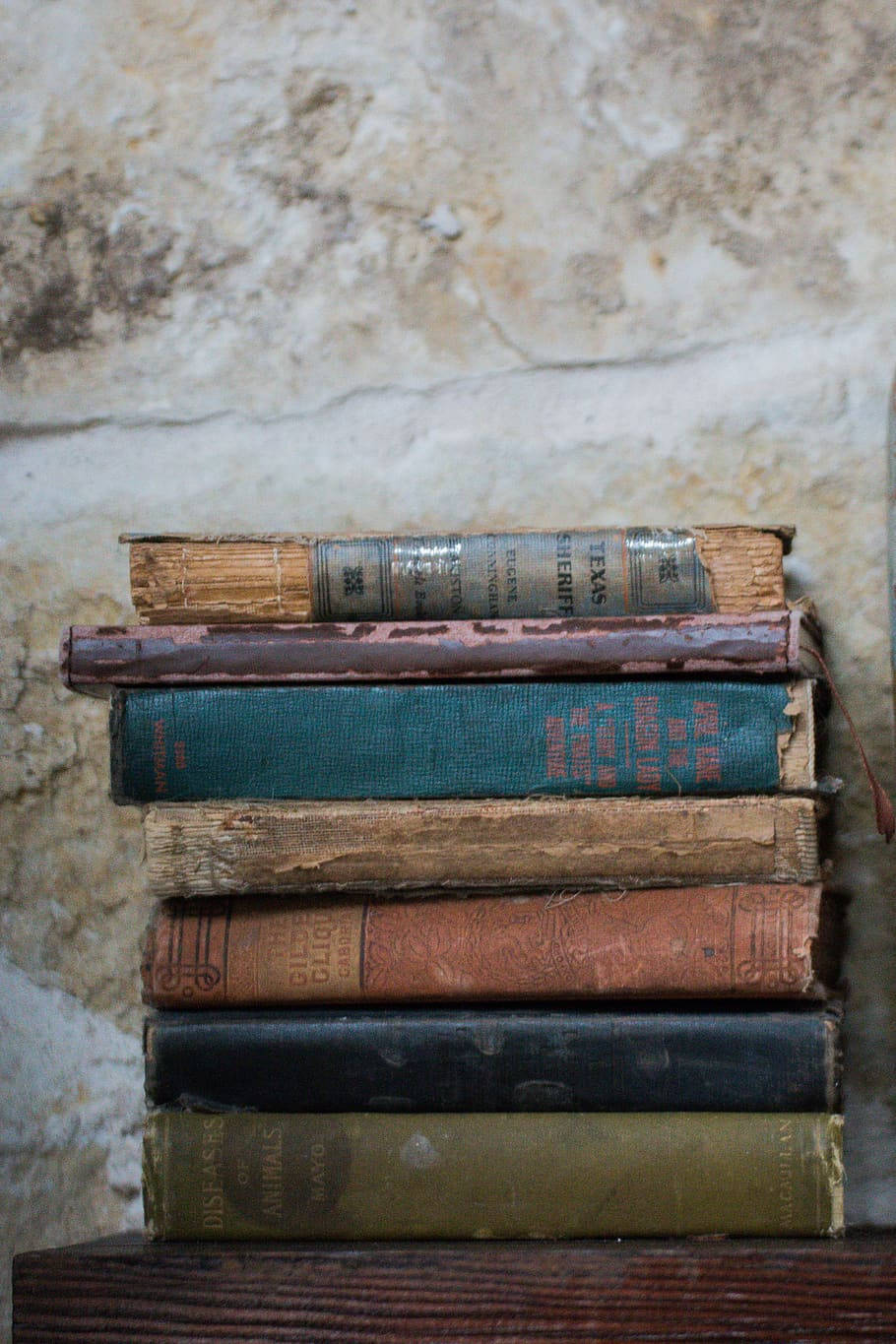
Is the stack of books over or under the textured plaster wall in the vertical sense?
under

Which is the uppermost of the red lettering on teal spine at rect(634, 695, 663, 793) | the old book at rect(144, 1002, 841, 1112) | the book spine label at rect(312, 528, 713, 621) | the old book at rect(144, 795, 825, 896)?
the book spine label at rect(312, 528, 713, 621)

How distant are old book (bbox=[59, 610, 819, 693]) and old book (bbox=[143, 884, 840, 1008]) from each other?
116 millimetres

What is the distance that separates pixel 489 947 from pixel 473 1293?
6.3 inches

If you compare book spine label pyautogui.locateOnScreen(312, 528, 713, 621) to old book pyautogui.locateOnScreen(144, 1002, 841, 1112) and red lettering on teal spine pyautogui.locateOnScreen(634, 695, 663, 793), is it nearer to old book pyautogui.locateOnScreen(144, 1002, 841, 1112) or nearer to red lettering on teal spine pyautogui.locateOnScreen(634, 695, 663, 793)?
red lettering on teal spine pyautogui.locateOnScreen(634, 695, 663, 793)

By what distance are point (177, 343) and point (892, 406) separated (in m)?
0.46

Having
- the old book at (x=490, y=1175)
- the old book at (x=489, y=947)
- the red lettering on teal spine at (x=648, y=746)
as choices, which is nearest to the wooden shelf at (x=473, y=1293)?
the old book at (x=490, y=1175)

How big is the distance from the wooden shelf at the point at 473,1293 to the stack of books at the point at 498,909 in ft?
0.08

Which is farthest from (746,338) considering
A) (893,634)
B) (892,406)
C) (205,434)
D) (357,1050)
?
(357,1050)

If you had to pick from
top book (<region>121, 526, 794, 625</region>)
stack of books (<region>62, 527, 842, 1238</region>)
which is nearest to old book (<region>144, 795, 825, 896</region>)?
stack of books (<region>62, 527, 842, 1238</region>)

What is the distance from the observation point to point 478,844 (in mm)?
662

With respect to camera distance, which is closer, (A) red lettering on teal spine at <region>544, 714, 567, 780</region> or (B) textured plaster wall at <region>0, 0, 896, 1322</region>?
(A) red lettering on teal spine at <region>544, 714, 567, 780</region>

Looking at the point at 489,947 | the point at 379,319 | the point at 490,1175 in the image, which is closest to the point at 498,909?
the point at 489,947

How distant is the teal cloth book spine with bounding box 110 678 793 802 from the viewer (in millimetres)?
660

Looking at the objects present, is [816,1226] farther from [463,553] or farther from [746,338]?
[746,338]
